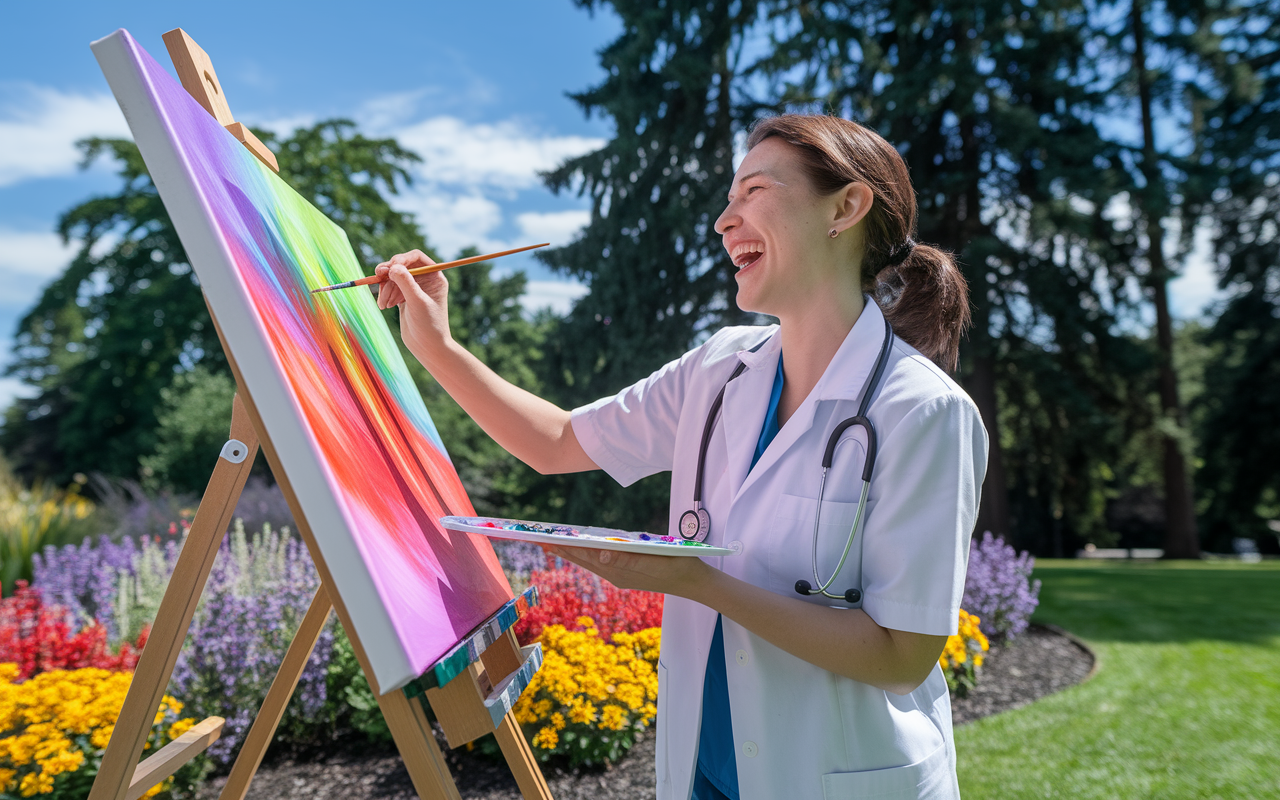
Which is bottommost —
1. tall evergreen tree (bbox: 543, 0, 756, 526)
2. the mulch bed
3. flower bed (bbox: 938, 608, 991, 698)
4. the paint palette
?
the mulch bed

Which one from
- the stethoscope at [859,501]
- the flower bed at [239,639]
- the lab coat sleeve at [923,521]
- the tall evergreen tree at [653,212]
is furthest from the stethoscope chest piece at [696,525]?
the tall evergreen tree at [653,212]

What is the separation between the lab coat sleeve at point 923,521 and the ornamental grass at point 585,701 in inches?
90.2

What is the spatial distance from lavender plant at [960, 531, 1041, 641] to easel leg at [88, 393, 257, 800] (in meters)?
5.12

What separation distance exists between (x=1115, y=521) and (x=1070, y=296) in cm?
1806

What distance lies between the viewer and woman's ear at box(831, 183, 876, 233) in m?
1.63

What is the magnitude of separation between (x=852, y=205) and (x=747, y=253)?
245mm

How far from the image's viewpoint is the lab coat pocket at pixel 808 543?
55.6 inches

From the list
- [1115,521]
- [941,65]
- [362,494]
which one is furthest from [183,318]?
[1115,521]

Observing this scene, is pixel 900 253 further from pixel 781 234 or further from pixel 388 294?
pixel 388 294

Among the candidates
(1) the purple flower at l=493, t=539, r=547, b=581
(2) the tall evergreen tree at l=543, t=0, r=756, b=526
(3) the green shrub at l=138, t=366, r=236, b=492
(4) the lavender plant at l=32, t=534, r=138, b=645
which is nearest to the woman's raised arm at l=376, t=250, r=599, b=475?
(1) the purple flower at l=493, t=539, r=547, b=581

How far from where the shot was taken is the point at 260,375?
1.04m

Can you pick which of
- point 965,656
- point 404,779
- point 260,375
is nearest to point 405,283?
point 260,375

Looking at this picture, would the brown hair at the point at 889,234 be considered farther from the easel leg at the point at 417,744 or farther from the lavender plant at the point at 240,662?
the lavender plant at the point at 240,662

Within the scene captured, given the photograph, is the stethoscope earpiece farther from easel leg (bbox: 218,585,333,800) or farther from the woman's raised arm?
easel leg (bbox: 218,585,333,800)
